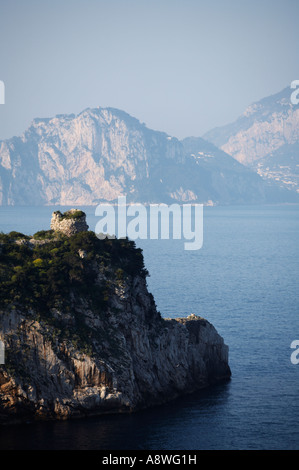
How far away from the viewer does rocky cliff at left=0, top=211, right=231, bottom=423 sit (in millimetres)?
60188

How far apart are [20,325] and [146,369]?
13622mm

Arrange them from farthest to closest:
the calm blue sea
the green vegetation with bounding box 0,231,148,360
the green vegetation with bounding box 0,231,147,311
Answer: the green vegetation with bounding box 0,231,147,311 → the green vegetation with bounding box 0,231,148,360 → the calm blue sea

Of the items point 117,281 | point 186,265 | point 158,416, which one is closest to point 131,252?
point 117,281

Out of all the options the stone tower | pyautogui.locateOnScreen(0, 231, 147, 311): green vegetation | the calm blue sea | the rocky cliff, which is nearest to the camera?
the calm blue sea

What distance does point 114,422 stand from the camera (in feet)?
197

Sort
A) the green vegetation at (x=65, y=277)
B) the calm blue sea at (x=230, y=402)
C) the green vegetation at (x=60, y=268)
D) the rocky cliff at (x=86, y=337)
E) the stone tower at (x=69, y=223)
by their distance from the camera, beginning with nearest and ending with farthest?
the calm blue sea at (x=230, y=402)
the rocky cliff at (x=86, y=337)
the green vegetation at (x=65, y=277)
the green vegetation at (x=60, y=268)
the stone tower at (x=69, y=223)

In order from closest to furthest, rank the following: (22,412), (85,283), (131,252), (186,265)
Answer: (22,412), (85,283), (131,252), (186,265)

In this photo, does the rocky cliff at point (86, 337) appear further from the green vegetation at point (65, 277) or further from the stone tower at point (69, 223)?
the stone tower at point (69, 223)

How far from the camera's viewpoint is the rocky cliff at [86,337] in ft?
197

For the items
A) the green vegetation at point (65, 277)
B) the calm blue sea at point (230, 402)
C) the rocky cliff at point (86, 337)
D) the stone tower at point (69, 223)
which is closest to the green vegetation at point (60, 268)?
the green vegetation at point (65, 277)

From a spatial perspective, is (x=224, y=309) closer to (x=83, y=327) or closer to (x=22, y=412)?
(x=83, y=327)

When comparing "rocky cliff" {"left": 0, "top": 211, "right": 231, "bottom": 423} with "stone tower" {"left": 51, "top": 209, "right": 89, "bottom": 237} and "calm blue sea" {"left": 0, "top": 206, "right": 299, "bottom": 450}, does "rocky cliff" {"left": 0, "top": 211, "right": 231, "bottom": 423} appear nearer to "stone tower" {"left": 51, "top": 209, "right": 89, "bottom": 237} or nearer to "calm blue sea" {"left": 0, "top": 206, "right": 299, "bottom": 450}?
"stone tower" {"left": 51, "top": 209, "right": 89, "bottom": 237}

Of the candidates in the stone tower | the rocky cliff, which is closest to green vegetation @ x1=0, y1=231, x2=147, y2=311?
the rocky cliff

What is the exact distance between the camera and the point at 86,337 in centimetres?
6341
